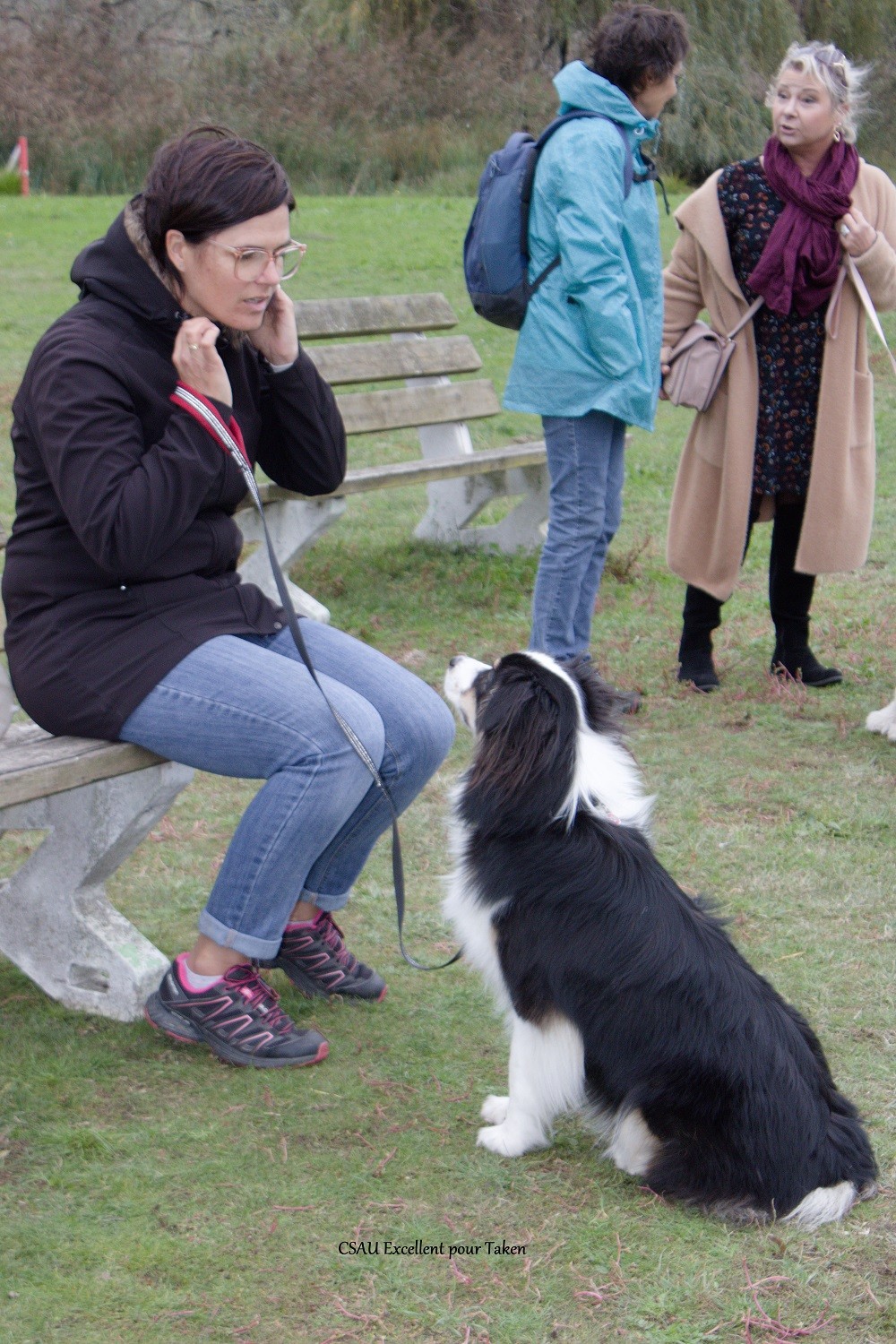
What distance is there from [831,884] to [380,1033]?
1.41 m

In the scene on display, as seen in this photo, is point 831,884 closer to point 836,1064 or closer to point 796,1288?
point 836,1064

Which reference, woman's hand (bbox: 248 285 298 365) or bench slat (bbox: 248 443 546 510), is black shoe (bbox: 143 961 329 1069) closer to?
woman's hand (bbox: 248 285 298 365)

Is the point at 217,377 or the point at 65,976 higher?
the point at 217,377

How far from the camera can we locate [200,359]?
8.63ft

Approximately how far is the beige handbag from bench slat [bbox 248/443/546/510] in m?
1.29

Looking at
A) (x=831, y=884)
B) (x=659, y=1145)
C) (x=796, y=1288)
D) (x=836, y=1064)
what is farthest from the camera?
(x=831, y=884)

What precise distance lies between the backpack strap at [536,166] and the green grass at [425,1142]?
5.00ft

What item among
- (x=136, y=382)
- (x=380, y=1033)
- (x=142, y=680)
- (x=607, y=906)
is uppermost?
(x=136, y=382)

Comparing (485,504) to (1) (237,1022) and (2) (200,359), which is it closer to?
(2) (200,359)

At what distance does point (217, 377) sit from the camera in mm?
2660

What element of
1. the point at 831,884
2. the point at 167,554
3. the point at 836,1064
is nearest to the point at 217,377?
the point at 167,554

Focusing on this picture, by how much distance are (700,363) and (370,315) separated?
187 centimetres

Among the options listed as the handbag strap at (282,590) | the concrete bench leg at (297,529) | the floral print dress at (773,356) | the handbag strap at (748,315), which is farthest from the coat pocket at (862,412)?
the handbag strap at (282,590)

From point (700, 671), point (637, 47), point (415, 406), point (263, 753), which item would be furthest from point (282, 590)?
point (415, 406)
